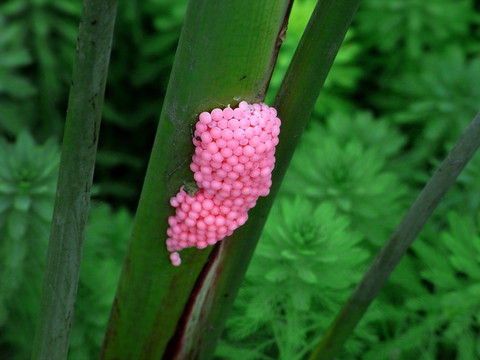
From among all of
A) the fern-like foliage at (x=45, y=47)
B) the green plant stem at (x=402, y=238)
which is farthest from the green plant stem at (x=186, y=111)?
the fern-like foliage at (x=45, y=47)

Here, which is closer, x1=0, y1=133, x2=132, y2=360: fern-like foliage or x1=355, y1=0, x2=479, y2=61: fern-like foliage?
x1=0, y1=133, x2=132, y2=360: fern-like foliage

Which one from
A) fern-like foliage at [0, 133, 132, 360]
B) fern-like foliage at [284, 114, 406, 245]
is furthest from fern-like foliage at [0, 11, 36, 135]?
fern-like foliage at [284, 114, 406, 245]

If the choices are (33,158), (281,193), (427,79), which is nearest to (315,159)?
(281,193)

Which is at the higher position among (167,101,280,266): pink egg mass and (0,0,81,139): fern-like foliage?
(167,101,280,266): pink egg mass

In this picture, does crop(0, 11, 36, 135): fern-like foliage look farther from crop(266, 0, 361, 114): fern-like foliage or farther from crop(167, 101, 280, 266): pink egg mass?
crop(167, 101, 280, 266): pink egg mass

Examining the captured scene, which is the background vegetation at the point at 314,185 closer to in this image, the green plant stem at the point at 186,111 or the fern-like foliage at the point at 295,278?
the fern-like foliage at the point at 295,278

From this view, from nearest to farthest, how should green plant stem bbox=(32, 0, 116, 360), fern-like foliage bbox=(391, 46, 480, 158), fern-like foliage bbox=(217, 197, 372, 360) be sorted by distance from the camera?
green plant stem bbox=(32, 0, 116, 360)
fern-like foliage bbox=(217, 197, 372, 360)
fern-like foliage bbox=(391, 46, 480, 158)

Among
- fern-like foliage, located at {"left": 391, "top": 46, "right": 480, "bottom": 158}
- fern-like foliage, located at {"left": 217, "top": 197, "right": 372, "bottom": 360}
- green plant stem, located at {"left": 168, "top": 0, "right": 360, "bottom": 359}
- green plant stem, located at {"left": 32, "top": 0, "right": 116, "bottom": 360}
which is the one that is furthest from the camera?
fern-like foliage, located at {"left": 391, "top": 46, "right": 480, "bottom": 158}
